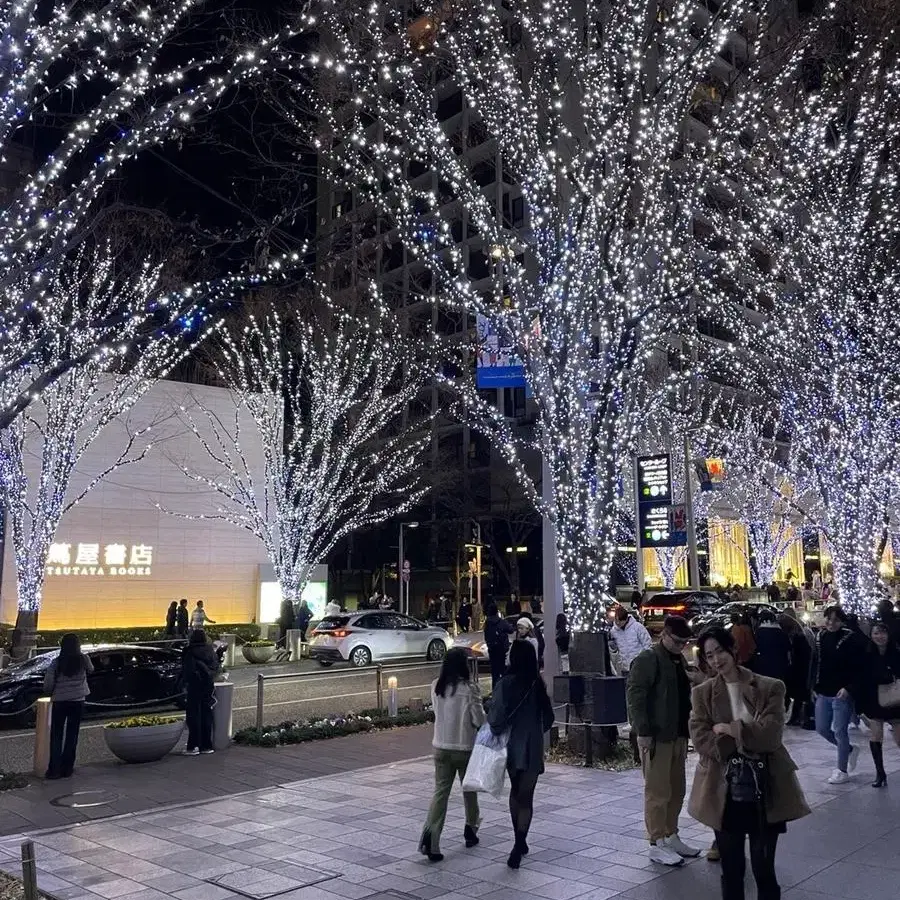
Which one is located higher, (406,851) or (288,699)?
(406,851)

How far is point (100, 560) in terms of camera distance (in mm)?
25828

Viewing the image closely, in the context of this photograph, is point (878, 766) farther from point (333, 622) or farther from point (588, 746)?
point (333, 622)

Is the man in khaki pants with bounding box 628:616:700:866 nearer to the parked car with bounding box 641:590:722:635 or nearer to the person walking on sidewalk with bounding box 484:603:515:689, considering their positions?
the person walking on sidewalk with bounding box 484:603:515:689

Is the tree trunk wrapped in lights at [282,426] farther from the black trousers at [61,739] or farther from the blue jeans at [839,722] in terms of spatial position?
the blue jeans at [839,722]

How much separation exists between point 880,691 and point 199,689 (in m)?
8.23

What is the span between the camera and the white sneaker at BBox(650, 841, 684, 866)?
20.3ft

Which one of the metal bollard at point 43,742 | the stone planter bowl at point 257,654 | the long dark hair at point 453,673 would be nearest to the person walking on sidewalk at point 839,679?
the long dark hair at point 453,673

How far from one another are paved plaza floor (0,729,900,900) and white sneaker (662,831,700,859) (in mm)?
194

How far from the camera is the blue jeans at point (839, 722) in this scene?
350 inches

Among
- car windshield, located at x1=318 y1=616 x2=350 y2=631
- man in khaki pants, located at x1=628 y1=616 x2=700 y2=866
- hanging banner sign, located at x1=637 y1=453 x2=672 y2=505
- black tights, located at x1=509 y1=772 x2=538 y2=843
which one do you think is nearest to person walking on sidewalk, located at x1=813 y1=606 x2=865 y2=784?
man in khaki pants, located at x1=628 y1=616 x2=700 y2=866

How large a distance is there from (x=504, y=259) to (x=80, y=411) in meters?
14.6

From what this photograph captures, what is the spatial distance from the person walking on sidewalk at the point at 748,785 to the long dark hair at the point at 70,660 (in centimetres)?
791

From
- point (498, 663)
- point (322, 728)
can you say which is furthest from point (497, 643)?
point (322, 728)

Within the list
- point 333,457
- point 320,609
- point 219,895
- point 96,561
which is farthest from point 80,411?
point 219,895
